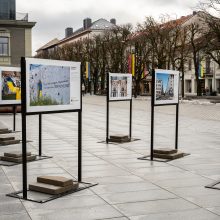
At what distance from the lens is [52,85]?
22.4 ft

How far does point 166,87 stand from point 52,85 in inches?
150

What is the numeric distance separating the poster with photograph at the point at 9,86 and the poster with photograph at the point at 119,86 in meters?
2.65

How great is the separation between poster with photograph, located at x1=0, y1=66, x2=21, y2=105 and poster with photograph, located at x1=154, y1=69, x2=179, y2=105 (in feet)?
14.9

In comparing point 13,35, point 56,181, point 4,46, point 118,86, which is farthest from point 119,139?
point 4,46

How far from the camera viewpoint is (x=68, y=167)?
883cm

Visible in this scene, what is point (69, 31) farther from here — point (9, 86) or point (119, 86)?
point (9, 86)

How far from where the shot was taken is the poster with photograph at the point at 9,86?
1223cm

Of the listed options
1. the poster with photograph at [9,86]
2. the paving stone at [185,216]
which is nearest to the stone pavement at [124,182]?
the paving stone at [185,216]

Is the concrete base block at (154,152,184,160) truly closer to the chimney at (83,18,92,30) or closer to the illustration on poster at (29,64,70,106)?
the illustration on poster at (29,64,70,106)

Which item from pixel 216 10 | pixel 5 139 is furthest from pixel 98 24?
pixel 5 139

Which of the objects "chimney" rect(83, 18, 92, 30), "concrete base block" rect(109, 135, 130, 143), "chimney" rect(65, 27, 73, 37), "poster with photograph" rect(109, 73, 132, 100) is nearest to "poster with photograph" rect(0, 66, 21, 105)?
"poster with photograph" rect(109, 73, 132, 100)

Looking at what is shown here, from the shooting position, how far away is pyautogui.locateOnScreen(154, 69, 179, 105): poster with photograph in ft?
31.6

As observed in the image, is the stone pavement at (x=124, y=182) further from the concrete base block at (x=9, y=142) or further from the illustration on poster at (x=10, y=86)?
the illustration on poster at (x=10, y=86)

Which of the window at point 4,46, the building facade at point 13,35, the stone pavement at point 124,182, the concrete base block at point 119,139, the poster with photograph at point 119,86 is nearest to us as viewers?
the stone pavement at point 124,182
